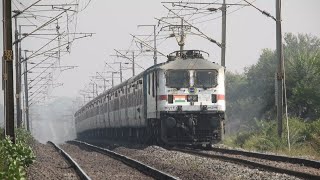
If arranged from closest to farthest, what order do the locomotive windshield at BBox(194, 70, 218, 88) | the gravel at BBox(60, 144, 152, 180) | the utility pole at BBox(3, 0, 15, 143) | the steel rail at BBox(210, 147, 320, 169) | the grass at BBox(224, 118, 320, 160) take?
the steel rail at BBox(210, 147, 320, 169), the gravel at BBox(60, 144, 152, 180), the utility pole at BBox(3, 0, 15, 143), the grass at BBox(224, 118, 320, 160), the locomotive windshield at BBox(194, 70, 218, 88)

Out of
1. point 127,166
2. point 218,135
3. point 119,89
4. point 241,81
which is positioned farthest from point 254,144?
point 241,81

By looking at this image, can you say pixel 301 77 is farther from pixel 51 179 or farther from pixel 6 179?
pixel 6 179

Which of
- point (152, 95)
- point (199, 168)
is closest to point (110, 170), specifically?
point (199, 168)

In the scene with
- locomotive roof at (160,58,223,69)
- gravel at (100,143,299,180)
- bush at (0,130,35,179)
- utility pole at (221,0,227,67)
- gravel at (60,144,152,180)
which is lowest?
gravel at (60,144,152,180)

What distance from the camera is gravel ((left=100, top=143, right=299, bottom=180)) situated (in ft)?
48.8

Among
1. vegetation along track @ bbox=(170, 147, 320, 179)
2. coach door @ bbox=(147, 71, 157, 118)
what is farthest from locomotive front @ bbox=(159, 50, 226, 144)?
vegetation along track @ bbox=(170, 147, 320, 179)

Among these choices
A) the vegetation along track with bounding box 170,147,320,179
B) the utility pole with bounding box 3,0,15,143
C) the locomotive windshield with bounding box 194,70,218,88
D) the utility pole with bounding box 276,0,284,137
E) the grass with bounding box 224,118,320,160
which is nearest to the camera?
the vegetation along track with bounding box 170,147,320,179

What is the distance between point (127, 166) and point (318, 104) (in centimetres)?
2253

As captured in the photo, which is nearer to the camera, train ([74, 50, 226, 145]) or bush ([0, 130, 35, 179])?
bush ([0, 130, 35, 179])

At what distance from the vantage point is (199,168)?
1747 cm

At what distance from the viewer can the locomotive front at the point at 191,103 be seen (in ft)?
83.8

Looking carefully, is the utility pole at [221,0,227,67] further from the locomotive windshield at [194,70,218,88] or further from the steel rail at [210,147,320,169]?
the steel rail at [210,147,320,169]

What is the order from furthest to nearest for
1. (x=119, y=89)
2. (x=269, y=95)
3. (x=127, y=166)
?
(x=269, y=95) → (x=119, y=89) → (x=127, y=166)

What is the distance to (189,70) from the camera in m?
26.0
